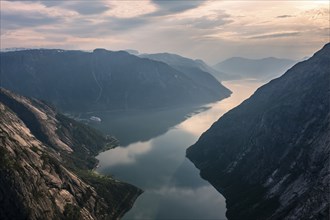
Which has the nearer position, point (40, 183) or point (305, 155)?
point (40, 183)

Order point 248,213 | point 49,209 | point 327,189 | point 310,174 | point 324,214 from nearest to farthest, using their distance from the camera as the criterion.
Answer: point 324,214 → point 327,189 → point 49,209 → point 310,174 → point 248,213

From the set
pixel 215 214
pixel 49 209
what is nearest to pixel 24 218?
pixel 49 209

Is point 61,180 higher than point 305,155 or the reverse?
the reverse

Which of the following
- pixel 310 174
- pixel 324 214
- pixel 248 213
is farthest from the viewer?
pixel 248 213

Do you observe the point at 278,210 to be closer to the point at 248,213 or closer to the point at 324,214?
the point at 248,213

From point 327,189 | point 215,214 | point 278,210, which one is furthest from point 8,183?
point 327,189

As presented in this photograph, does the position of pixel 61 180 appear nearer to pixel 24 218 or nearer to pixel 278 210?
pixel 24 218

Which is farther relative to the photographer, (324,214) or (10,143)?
(10,143)

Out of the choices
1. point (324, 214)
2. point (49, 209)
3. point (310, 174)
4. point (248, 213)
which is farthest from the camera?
point (248, 213)

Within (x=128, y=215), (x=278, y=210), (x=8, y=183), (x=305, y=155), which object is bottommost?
(x=128, y=215)
